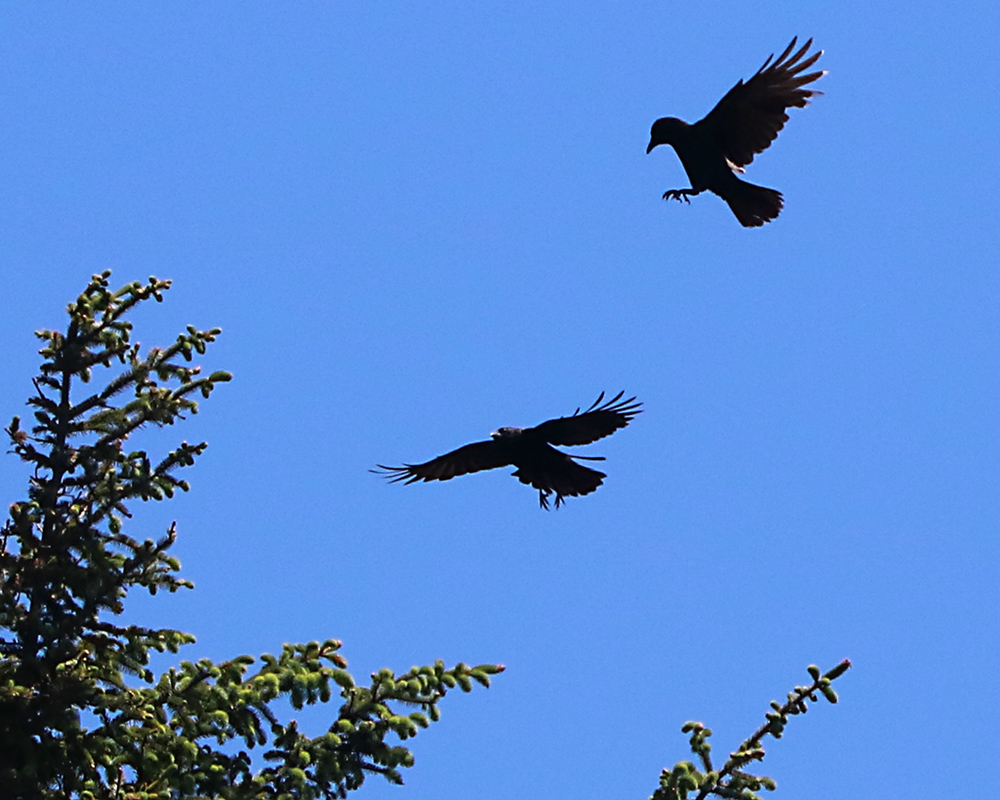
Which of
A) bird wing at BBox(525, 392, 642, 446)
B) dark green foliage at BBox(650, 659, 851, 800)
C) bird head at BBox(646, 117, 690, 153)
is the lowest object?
dark green foliage at BBox(650, 659, 851, 800)

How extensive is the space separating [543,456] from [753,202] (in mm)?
3126

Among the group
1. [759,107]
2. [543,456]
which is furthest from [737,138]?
[543,456]

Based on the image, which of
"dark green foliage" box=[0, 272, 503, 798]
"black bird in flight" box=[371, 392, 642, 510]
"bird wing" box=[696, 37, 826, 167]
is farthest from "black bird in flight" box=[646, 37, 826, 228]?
"dark green foliage" box=[0, 272, 503, 798]

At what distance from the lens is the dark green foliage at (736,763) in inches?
269

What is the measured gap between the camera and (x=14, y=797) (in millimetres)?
7133

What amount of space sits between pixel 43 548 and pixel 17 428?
0.76m

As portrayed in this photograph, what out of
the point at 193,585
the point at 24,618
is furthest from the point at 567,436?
the point at 24,618

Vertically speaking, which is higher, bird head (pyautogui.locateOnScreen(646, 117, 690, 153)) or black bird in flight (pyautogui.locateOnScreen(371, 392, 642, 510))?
bird head (pyautogui.locateOnScreen(646, 117, 690, 153))

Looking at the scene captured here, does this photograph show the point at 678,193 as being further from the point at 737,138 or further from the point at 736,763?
the point at 736,763

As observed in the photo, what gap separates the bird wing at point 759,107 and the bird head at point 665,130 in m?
0.25

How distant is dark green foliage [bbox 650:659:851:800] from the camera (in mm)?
6840

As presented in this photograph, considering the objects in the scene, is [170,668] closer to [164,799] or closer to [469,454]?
[164,799]

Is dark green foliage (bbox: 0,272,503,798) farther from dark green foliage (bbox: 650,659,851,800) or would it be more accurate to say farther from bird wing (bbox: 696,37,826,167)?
bird wing (bbox: 696,37,826,167)

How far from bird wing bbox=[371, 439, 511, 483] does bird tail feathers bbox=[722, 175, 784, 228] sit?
3.08 meters
